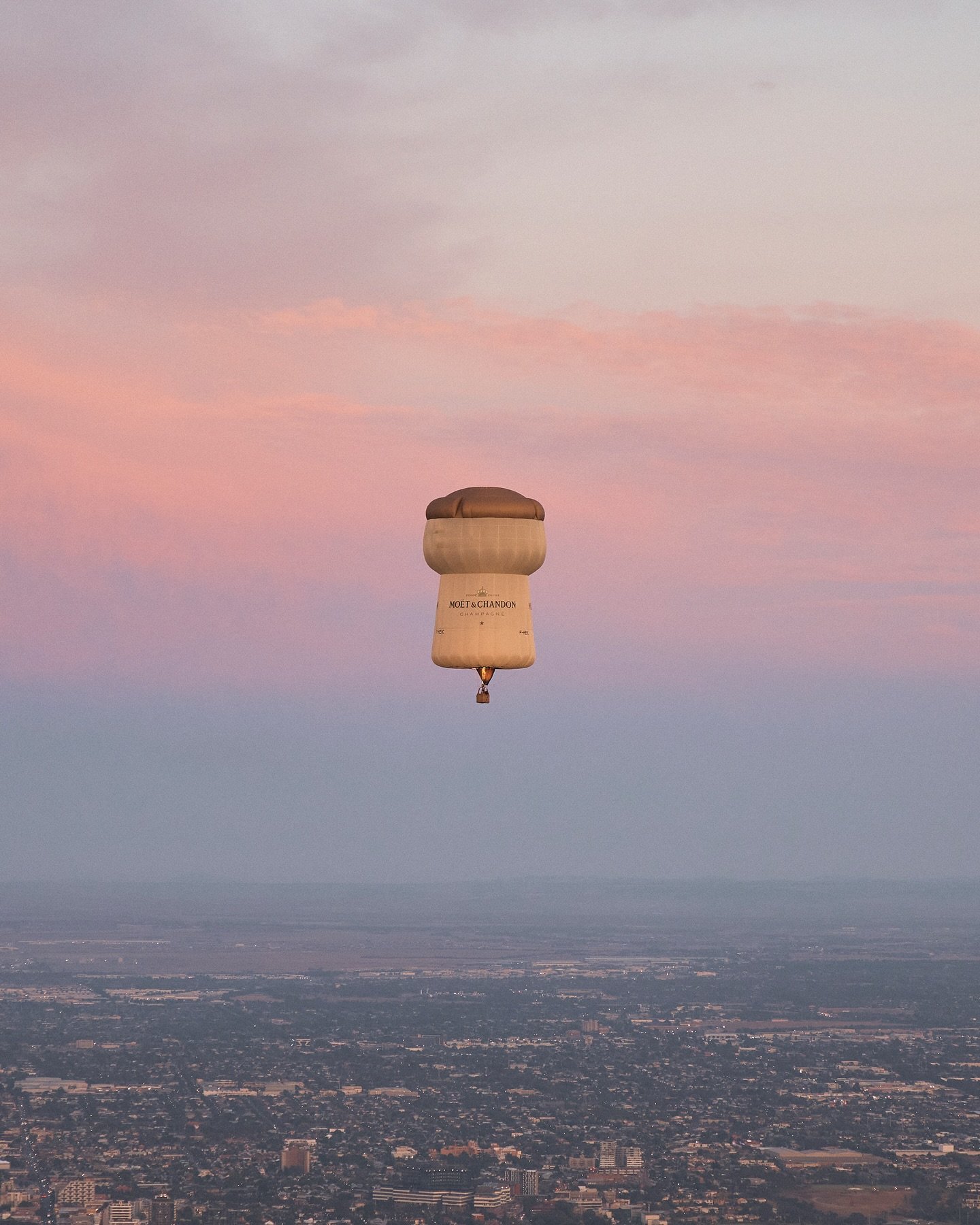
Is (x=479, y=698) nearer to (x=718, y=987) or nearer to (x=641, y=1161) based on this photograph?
(x=641, y=1161)

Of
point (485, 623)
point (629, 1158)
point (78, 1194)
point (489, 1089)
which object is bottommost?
point (78, 1194)

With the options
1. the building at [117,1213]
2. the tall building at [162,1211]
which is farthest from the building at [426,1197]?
the building at [117,1213]

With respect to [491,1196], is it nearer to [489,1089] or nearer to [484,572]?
[489,1089]

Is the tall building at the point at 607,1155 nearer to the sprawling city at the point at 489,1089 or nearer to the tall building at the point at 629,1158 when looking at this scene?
the tall building at the point at 629,1158

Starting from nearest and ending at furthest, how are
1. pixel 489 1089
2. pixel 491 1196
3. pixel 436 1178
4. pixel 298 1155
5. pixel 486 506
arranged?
pixel 486 506 < pixel 491 1196 < pixel 436 1178 < pixel 298 1155 < pixel 489 1089

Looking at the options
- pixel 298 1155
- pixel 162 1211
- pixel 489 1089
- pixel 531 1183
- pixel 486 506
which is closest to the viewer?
pixel 486 506

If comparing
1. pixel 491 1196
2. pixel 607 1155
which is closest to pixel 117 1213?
pixel 491 1196
